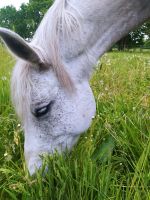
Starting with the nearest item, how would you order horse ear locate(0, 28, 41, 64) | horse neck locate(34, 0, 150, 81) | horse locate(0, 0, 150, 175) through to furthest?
horse ear locate(0, 28, 41, 64), horse locate(0, 0, 150, 175), horse neck locate(34, 0, 150, 81)

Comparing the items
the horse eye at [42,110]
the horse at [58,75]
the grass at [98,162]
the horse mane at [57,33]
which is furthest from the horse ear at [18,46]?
the grass at [98,162]

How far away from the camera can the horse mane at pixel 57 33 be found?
2.74 metres

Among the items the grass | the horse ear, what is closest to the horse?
the horse ear

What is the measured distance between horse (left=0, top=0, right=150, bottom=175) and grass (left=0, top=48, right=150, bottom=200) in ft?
0.38

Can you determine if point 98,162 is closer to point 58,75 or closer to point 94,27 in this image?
point 58,75

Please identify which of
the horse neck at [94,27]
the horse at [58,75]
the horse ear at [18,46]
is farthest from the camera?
the horse neck at [94,27]

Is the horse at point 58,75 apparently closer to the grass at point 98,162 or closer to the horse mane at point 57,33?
the horse mane at point 57,33

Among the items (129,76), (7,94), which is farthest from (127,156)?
(129,76)

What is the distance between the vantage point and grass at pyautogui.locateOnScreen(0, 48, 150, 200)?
6.63 ft

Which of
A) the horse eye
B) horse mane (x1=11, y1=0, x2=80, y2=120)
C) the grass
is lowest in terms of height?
the grass

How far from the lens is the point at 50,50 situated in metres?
2.74

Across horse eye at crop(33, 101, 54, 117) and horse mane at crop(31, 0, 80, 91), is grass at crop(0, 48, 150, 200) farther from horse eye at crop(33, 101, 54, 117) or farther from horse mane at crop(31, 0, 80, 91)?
horse mane at crop(31, 0, 80, 91)

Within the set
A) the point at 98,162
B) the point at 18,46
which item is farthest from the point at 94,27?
the point at 98,162

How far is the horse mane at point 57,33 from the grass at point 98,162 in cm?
50
